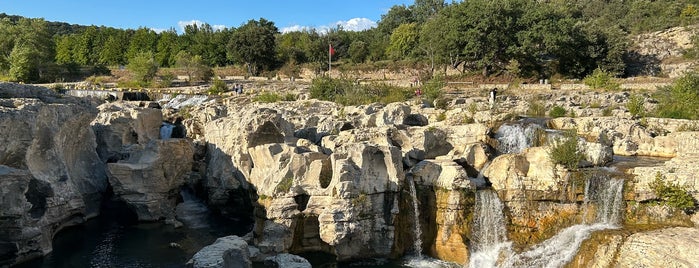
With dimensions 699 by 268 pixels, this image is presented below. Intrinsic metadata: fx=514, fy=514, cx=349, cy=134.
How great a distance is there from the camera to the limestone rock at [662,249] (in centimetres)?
1160

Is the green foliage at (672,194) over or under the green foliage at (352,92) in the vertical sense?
under

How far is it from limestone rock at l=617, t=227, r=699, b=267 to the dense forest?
35.4 metres

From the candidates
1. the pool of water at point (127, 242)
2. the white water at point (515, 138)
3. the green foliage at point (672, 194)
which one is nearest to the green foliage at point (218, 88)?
the pool of water at point (127, 242)

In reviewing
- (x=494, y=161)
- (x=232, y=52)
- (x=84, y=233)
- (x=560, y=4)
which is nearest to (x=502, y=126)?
(x=494, y=161)

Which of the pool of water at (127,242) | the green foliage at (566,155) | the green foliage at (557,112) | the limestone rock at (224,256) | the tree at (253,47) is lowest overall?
the pool of water at (127,242)

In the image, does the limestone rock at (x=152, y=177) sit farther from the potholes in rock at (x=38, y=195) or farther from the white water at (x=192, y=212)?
the potholes in rock at (x=38, y=195)

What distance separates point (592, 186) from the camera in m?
15.3

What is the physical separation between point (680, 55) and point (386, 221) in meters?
50.2

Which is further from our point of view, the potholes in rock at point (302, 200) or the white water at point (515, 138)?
the white water at point (515, 138)

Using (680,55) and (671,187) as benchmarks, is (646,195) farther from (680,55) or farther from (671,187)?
(680,55)

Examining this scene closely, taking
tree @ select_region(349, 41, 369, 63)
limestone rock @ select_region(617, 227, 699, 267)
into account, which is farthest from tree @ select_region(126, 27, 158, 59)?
limestone rock @ select_region(617, 227, 699, 267)

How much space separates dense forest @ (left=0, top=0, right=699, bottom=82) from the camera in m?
47.3

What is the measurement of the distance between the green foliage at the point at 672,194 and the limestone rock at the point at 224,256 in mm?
11715

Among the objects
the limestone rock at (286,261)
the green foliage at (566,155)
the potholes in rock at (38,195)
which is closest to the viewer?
the limestone rock at (286,261)
